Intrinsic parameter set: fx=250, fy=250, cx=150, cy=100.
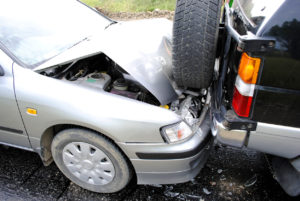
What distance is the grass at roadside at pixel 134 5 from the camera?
8.37m

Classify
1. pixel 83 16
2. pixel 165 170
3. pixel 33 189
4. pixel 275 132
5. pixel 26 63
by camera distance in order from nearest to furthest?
pixel 275 132 → pixel 165 170 → pixel 26 63 → pixel 33 189 → pixel 83 16

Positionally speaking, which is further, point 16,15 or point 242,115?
point 16,15

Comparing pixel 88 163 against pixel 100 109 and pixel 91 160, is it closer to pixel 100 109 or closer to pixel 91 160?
pixel 91 160

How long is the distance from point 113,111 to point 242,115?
2.87 ft

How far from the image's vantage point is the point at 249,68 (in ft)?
4.82

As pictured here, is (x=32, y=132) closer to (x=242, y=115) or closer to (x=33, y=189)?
(x=33, y=189)

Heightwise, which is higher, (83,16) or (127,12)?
(83,16)

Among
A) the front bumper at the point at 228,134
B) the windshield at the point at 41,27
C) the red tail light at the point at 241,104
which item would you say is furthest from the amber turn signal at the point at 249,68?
the windshield at the point at 41,27

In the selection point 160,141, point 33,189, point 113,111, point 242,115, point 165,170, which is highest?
point 242,115

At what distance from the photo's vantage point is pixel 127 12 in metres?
8.34

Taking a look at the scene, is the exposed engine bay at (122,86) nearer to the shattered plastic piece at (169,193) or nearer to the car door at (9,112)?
the car door at (9,112)

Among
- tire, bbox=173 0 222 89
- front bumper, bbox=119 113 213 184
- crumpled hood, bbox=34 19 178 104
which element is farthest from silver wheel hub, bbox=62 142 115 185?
tire, bbox=173 0 222 89

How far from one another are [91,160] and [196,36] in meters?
1.26

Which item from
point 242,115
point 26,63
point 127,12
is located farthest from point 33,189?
point 127,12
